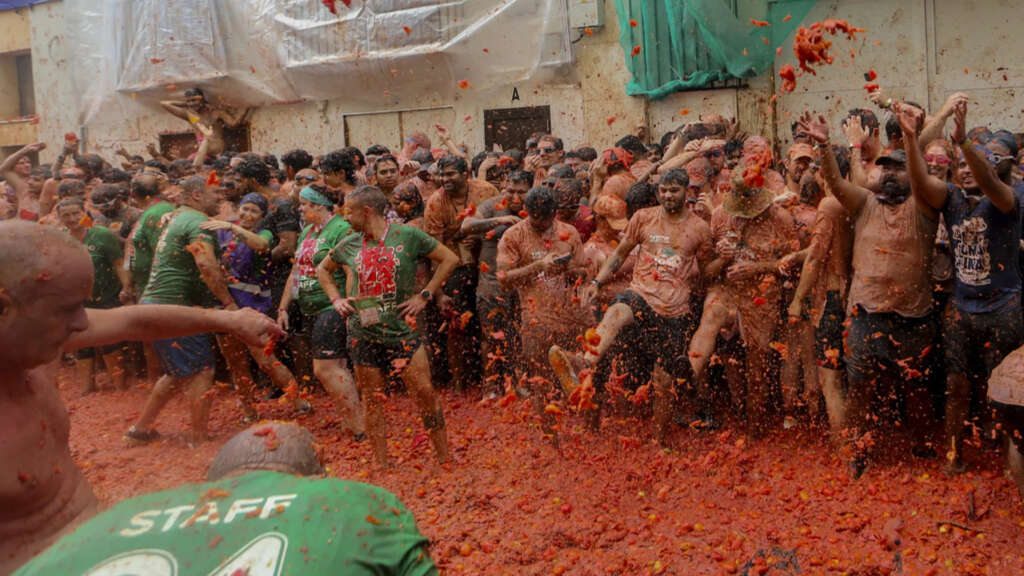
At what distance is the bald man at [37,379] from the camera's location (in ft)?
9.57


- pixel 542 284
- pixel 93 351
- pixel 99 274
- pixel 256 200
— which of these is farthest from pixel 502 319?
pixel 93 351

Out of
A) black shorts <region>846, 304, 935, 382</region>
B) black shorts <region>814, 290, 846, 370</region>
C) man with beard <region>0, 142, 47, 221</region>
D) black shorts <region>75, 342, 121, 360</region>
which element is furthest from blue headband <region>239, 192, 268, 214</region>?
black shorts <region>846, 304, 935, 382</region>

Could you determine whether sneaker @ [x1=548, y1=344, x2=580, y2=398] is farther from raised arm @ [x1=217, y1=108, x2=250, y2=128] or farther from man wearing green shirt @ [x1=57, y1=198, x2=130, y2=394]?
raised arm @ [x1=217, y1=108, x2=250, y2=128]

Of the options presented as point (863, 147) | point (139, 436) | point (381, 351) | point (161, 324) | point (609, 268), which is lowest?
point (139, 436)

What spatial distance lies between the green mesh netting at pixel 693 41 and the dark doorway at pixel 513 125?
166 centimetres

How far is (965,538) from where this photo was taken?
5.19 m

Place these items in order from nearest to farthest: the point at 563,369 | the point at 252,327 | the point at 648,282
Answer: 1. the point at 252,327
2. the point at 563,369
3. the point at 648,282

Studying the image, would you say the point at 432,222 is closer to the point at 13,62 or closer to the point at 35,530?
the point at 35,530

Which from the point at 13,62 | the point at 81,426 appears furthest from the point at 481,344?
the point at 13,62

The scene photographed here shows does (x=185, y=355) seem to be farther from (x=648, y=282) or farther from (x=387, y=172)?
(x=648, y=282)

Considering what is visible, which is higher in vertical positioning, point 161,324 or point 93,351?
point 161,324

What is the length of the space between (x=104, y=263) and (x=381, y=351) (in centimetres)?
456

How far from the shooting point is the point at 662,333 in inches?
273

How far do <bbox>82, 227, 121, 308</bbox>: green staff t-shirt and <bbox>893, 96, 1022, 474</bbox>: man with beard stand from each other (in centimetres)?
Result: 785
